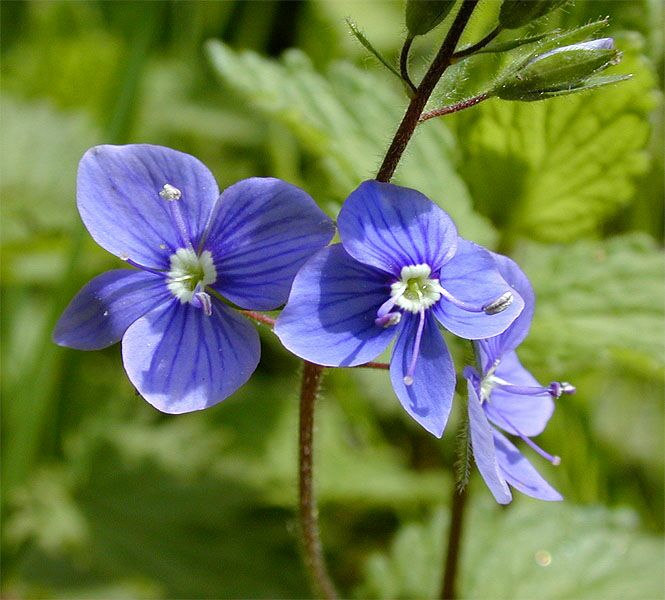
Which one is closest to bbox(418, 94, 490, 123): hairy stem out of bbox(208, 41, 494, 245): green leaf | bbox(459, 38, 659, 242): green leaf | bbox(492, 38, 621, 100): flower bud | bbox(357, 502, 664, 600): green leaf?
bbox(492, 38, 621, 100): flower bud

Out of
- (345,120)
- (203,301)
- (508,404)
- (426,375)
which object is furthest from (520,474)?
(345,120)

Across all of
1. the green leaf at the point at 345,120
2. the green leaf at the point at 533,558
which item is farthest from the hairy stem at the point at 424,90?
the green leaf at the point at 533,558

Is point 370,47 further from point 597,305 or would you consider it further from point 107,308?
point 597,305

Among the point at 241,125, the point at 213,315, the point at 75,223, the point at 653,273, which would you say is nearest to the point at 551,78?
the point at 213,315

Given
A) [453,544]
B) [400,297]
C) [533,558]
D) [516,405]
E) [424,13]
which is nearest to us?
[424,13]

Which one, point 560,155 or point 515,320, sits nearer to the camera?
point 515,320
